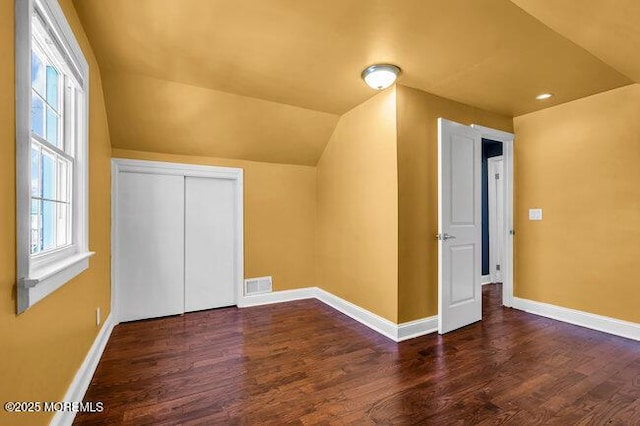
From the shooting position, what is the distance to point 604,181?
3.05 metres

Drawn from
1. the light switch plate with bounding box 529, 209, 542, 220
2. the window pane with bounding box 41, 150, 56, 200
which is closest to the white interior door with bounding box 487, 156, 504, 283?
the light switch plate with bounding box 529, 209, 542, 220

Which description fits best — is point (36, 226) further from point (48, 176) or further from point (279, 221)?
point (279, 221)

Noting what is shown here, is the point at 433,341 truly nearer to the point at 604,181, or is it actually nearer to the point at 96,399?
the point at 604,181

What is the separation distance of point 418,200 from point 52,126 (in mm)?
2851

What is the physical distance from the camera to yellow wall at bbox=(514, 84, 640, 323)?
114 inches

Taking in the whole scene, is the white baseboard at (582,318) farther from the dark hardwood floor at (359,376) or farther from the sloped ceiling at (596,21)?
the sloped ceiling at (596,21)

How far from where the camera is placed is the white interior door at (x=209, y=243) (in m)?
3.72

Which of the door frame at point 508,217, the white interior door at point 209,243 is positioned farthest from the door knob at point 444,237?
the white interior door at point 209,243

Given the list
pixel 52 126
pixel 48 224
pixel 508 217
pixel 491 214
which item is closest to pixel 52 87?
pixel 52 126

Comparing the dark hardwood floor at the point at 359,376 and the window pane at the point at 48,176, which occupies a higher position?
the window pane at the point at 48,176

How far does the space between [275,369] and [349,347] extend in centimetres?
71

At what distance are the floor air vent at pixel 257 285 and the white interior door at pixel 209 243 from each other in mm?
175

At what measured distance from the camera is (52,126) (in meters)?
1.83

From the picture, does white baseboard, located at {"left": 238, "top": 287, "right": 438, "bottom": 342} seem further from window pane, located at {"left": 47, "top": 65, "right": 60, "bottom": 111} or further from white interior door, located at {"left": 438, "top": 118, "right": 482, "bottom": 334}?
window pane, located at {"left": 47, "top": 65, "right": 60, "bottom": 111}
